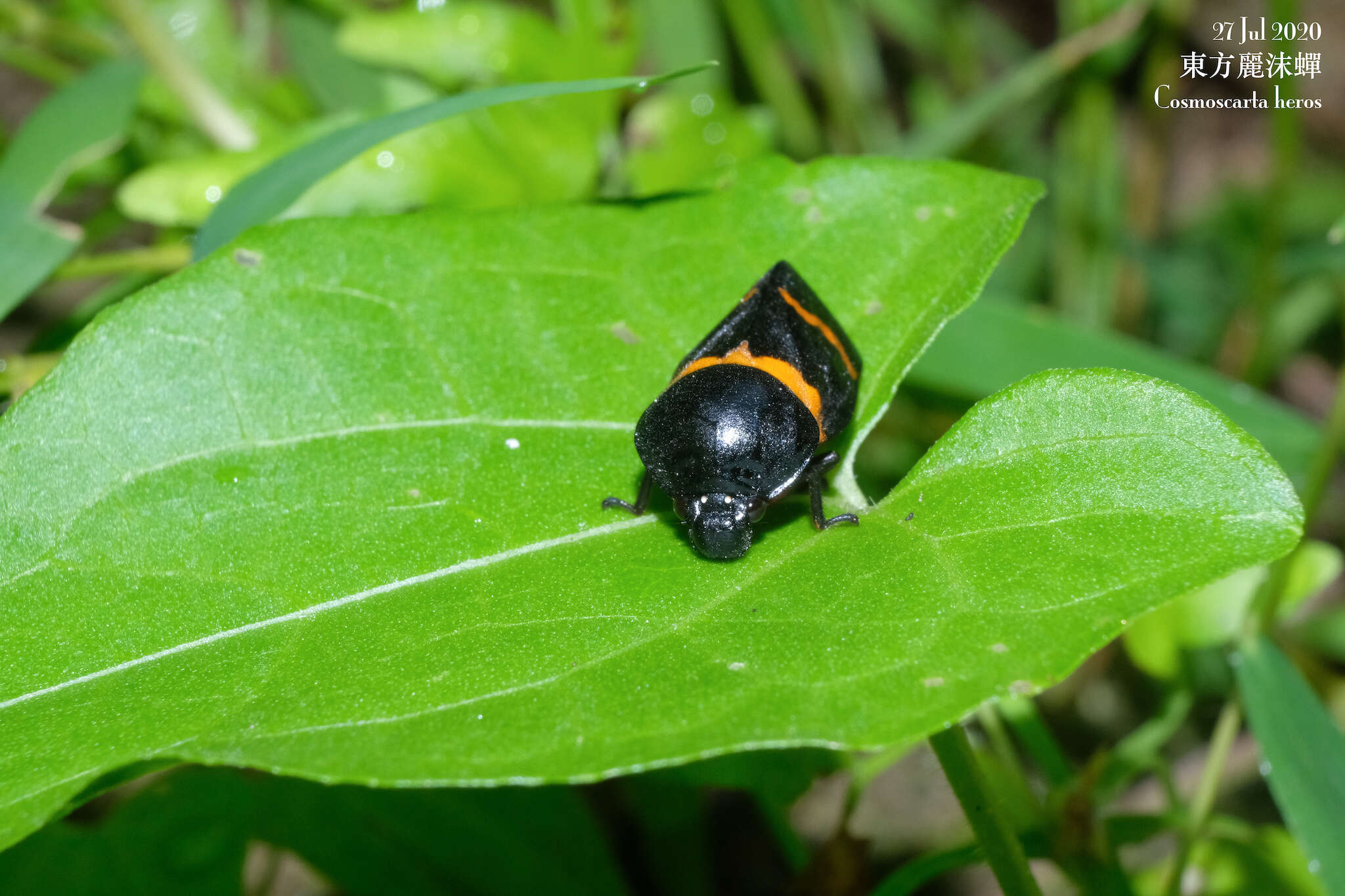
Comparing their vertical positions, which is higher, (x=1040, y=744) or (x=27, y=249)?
(x=27, y=249)

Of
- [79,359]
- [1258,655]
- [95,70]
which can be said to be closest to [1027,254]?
[1258,655]

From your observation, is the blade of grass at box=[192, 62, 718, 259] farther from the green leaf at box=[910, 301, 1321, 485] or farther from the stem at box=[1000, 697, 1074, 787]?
the stem at box=[1000, 697, 1074, 787]

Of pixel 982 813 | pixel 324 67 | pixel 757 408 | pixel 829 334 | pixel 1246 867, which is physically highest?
pixel 324 67

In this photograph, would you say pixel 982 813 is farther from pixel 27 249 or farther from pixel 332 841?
pixel 27 249

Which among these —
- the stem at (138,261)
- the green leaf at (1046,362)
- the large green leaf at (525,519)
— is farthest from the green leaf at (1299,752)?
the stem at (138,261)

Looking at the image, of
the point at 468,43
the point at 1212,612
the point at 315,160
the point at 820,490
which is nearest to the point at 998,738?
the point at 1212,612

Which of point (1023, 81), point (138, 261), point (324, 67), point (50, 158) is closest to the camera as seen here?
point (50, 158)

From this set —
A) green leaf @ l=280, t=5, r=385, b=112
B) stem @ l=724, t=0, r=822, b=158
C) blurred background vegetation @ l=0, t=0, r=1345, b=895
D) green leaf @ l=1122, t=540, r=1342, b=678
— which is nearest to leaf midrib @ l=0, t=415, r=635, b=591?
blurred background vegetation @ l=0, t=0, r=1345, b=895
